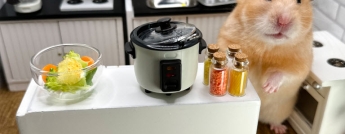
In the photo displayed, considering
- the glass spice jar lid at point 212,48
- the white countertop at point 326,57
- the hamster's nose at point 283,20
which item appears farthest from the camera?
the white countertop at point 326,57

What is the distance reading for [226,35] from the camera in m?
1.62

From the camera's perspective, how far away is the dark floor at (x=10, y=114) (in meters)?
2.05

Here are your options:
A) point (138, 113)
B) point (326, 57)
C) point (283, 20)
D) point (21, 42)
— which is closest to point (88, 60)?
point (138, 113)

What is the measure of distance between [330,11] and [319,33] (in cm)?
13

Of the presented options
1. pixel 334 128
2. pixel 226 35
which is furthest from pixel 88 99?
pixel 334 128

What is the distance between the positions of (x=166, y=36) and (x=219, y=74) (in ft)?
0.64

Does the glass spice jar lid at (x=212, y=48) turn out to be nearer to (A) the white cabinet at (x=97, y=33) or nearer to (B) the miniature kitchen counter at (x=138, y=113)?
(B) the miniature kitchen counter at (x=138, y=113)

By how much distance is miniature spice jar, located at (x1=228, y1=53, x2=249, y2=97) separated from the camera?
44.4 inches

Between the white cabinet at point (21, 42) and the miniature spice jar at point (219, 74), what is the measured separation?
4.80 feet

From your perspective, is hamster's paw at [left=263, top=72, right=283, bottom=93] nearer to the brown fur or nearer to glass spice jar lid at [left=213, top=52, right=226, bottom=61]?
the brown fur

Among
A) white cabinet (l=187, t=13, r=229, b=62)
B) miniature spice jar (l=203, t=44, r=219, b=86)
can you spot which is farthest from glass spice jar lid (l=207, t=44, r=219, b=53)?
white cabinet (l=187, t=13, r=229, b=62)

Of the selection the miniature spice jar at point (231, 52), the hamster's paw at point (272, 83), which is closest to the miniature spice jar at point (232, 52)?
the miniature spice jar at point (231, 52)

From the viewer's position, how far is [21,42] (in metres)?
2.34

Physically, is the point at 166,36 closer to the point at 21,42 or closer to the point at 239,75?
the point at 239,75
